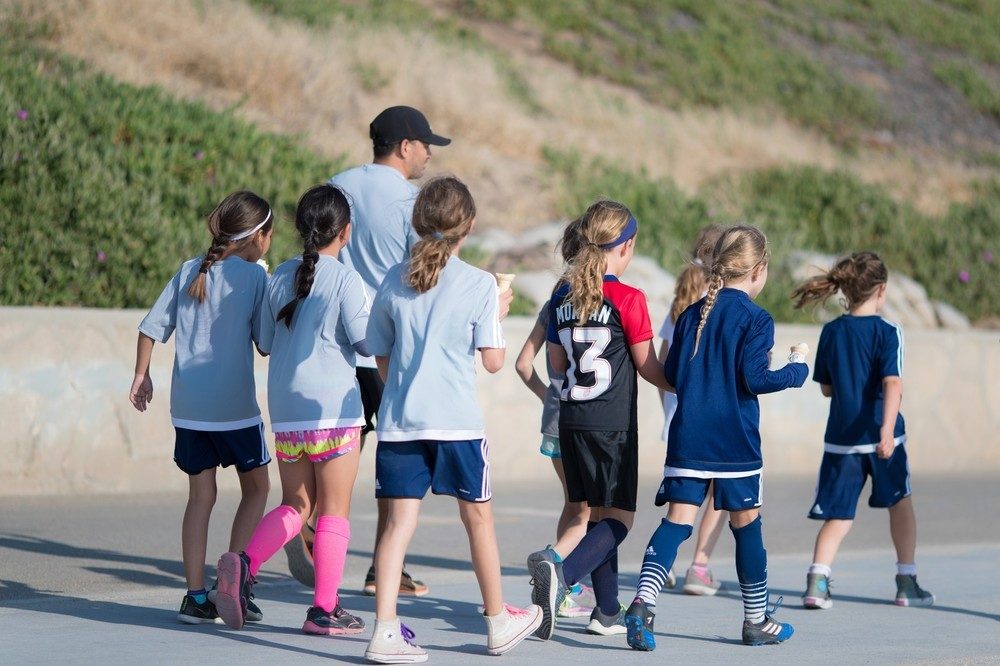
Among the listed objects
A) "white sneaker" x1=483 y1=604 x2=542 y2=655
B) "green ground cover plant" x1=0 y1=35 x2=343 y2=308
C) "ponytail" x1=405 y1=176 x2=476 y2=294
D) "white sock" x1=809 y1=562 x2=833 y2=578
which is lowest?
"white sneaker" x1=483 y1=604 x2=542 y2=655

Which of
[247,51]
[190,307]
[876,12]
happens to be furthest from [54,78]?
[876,12]

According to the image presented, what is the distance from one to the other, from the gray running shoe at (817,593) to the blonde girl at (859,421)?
0.33ft

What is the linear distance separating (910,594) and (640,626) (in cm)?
180

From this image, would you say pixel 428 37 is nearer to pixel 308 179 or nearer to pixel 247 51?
pixel 247 51

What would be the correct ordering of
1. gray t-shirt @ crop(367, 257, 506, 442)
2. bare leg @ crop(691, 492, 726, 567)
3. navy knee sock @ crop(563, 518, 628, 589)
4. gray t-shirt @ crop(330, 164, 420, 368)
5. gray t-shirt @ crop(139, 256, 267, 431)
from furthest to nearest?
1. bare leg @ crop(691, 492, 726, 567)
2. gray t-shirt @ crop(330, 164, 420, 368)
3. gray t-shirt @ crop(139, 256, 267, 431)
4. navy knee sock @ crop(563, 518, 628, 589)
5. gray t-shirt @ crop(367, 257, 506, 442)

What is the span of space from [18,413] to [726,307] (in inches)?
195

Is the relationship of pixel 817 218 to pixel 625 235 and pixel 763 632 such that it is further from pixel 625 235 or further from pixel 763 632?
pixel 763 632

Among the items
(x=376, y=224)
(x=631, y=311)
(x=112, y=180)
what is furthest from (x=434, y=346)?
(x=112, y=180)

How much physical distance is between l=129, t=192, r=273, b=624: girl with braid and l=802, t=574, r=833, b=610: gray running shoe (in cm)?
232

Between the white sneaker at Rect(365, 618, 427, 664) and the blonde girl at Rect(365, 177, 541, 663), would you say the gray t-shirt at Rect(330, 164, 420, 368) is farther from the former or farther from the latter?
the white sneaker at Rect(365, 618, 427, 664)

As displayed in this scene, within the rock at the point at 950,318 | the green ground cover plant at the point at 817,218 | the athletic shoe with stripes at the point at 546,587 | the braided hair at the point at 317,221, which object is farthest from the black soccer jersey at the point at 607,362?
the rock at the point at 950,318

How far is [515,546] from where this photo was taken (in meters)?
7.54

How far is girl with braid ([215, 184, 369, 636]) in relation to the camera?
4898mm

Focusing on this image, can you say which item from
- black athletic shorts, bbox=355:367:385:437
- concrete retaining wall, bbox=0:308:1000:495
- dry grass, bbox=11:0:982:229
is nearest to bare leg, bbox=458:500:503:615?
black athletic shorts, bbox=355:367:385:437
